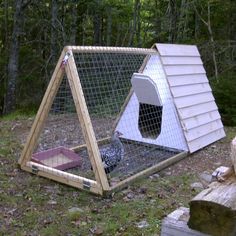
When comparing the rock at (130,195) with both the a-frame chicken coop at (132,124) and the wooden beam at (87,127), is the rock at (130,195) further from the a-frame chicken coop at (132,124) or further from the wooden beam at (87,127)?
the wooden beam at (87,127)

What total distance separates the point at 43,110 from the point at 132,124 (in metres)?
1.75

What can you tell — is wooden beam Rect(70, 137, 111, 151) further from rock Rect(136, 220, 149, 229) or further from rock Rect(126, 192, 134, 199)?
rock Rect(136, 220, 149, 229)

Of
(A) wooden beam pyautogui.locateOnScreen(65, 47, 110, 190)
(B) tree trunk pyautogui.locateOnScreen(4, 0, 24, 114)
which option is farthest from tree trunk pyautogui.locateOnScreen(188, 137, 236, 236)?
(B) tree trunk pyautogui.locateOnScreen(4, 0, 24, 114)

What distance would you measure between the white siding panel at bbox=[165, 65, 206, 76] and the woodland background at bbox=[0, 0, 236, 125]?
5.41 feet

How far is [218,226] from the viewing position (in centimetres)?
161

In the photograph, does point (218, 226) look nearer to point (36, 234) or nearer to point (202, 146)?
point (36, 234)

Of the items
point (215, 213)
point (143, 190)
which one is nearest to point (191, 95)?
point (143, 190)

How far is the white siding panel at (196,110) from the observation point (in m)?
5.32

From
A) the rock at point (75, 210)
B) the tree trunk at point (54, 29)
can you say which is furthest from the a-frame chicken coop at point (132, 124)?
the tree trunk at point (54, 29)

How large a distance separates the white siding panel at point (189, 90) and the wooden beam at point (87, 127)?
1758mm

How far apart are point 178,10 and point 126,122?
21.4 feet

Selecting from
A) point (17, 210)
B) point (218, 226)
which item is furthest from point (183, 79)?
point (218, 226)

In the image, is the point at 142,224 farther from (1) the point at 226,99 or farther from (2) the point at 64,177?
(1) the point at 226,99

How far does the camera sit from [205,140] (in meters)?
5.77
